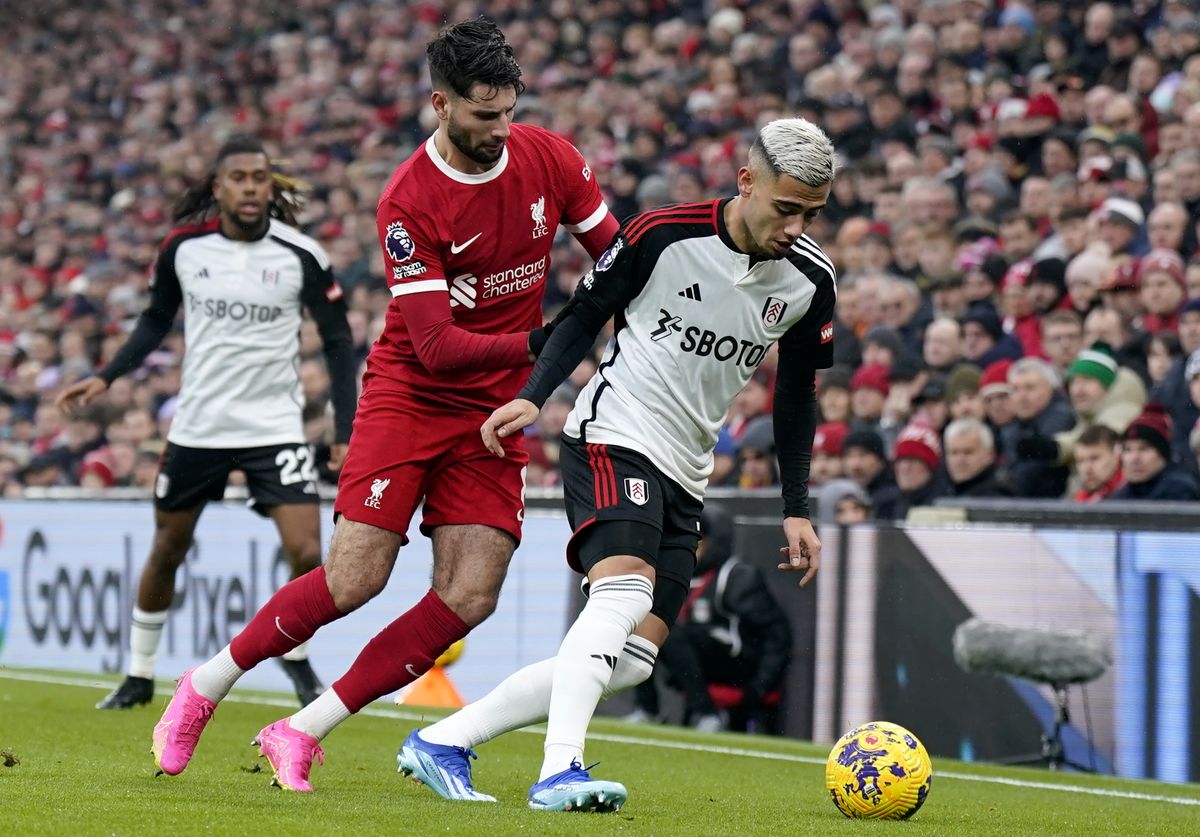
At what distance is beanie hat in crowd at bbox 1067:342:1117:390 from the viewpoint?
1018 centimetres

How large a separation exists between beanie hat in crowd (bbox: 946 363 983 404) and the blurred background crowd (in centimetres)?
4

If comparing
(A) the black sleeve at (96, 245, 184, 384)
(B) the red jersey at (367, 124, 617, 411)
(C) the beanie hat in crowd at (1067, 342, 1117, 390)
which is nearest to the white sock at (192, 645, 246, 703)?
(B) the red jersey at (367, 124, 617, 411)

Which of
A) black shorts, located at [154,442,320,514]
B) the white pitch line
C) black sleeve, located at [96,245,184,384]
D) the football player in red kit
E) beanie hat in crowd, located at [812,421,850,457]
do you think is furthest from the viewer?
beanie hat in crowd, located at [812,421,850,457]

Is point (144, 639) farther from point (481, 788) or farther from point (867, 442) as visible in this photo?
point (867, 442)

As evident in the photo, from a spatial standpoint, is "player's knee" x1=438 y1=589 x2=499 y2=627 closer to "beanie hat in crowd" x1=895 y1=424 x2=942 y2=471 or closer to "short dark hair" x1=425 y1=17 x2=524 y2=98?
"short dark hair" x1=425 y1=17 x2=524 y2=98

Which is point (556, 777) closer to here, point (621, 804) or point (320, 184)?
point (621, 804)

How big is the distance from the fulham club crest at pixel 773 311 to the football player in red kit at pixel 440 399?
669mm

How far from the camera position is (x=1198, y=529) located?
830cm

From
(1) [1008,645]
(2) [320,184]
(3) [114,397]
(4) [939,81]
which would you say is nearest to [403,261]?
(1) [1008,645]

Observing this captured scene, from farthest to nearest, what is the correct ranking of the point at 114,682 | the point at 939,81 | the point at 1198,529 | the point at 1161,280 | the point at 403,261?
the point at 939,81 → the point at 114,682 → the point at 1161,280 → the point at 1198,529 → the point at 403,261

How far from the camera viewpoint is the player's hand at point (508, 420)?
16.6 ft

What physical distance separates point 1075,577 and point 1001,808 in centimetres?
266

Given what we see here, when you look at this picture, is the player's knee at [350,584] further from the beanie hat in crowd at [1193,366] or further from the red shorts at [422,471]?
the beanie hat in crowd at [1193,366]

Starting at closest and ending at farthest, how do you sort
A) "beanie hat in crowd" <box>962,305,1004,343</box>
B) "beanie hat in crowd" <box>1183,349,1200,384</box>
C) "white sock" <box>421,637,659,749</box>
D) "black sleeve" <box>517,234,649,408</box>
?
1. "black sleeve" <box>517,234,649,408</box>
2. "white sock" <box>421,637,659,749</box>
3. "beanie hat in crowd" <box>1183,349,1200,384</box>
4. "beanie hat in crowd" <box>962,305,1004,343</box>
